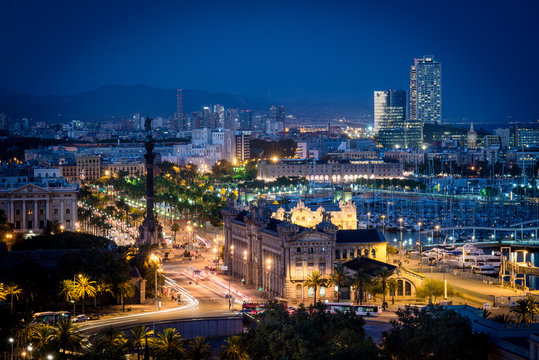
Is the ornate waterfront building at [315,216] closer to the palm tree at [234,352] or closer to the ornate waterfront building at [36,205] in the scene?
the ornate waterfront building at [36,205]

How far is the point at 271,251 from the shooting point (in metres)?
A: 50.9

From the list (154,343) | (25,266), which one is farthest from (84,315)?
(154,343)

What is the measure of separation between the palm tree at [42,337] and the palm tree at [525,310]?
1964 cm

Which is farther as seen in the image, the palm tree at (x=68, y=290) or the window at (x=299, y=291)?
the window at (x=299, y=291)

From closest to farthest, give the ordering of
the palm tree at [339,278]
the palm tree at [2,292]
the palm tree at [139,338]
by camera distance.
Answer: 1. the palm tree at [139,338]
2. the palm tree at [2,292]
3. the palm tree at [339,278]

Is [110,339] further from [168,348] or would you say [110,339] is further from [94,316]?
[94,316]

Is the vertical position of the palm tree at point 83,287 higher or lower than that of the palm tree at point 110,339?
higher

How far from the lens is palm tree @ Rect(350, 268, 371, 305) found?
46.3 meters

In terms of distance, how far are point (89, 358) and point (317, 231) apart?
19965mm

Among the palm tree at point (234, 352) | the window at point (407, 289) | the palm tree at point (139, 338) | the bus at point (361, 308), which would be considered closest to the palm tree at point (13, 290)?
the palm tree at point (139, 338)

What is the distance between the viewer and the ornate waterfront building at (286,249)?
48.4 m

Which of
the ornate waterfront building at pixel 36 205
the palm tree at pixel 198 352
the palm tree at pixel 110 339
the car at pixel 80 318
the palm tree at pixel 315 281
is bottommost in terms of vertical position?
the car at pixel 80 318

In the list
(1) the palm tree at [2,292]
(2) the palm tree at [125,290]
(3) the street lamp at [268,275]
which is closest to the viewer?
(1) the palm tree at [2,292]

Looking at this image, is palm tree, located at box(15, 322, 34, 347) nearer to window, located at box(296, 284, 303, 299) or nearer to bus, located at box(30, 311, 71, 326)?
bus, located at box(30, 311, 71, 326)
